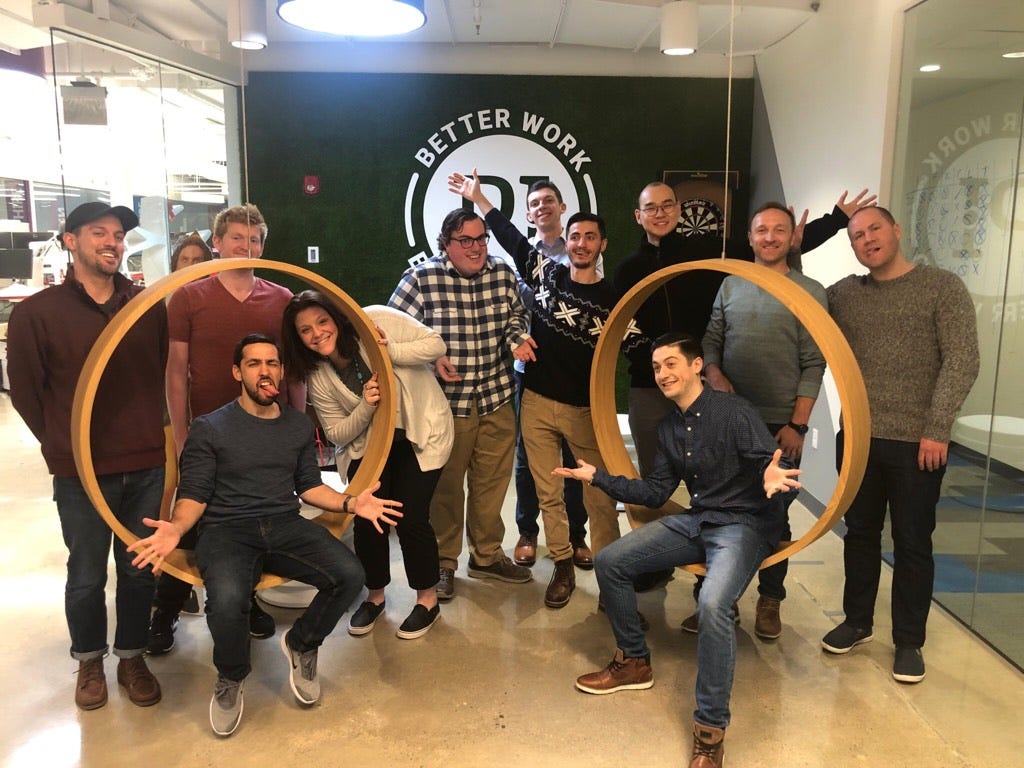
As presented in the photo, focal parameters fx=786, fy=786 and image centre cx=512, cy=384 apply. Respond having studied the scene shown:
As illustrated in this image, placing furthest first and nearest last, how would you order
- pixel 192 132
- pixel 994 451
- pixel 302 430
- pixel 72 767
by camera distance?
pixel 192 132 → pixel 994 451 → pixel 302 430 → pixel 72 767

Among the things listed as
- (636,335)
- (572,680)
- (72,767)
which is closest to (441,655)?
(572,680)

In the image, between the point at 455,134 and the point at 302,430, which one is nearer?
the point at 302,430

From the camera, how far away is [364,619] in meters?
3.21

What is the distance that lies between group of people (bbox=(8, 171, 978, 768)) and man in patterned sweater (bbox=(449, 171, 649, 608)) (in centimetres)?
1

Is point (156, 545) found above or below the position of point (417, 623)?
above

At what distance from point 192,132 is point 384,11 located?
384cm

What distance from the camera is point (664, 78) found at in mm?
6125

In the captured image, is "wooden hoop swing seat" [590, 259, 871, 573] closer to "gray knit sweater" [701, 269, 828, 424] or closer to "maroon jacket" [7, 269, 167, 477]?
"gray knit sweater" [701, 269, 828, 424]

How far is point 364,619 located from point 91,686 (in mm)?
989

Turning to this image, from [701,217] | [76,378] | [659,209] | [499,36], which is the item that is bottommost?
[76,378]

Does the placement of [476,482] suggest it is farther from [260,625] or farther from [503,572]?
[260,625]

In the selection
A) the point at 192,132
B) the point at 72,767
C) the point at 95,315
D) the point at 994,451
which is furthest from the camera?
the point at 192,132

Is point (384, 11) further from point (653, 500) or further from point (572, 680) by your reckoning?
point (572, 680)

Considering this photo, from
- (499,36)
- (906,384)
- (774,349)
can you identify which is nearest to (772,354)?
(774,349)
